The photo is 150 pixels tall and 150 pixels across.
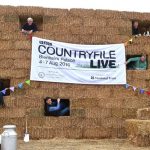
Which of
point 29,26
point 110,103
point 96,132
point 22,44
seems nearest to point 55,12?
point 29,26

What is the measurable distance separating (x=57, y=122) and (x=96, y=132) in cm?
122

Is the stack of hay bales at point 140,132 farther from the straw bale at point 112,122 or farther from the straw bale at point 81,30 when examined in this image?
the straw bale at point 81,30

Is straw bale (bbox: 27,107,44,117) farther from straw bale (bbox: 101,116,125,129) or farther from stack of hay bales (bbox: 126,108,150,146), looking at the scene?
stack of hay bales (bbox: 126,108,150,146)

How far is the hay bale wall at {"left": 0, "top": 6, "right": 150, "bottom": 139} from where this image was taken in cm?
1293

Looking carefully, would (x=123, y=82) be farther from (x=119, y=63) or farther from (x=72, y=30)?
(x=72, y=30)

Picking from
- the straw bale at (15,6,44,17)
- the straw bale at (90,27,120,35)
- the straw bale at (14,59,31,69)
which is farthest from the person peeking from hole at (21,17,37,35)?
the straw bale at (90,27,120,35)

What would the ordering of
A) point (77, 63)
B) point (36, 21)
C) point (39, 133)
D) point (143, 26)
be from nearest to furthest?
point (39, 133) → point (77, 63) → point (36, 21) → point (143, 26)

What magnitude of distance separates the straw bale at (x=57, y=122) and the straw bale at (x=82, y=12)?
133 inches

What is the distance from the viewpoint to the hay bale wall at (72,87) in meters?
12.9

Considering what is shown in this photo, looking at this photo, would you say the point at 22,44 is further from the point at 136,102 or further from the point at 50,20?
the point at 136,102

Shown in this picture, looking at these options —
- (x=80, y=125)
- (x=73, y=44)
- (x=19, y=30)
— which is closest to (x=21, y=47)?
(x=19, y=30)

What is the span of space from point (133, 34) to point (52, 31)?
2.76m

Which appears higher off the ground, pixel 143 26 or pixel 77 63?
pixel 143 26

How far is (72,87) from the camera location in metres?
13.4
